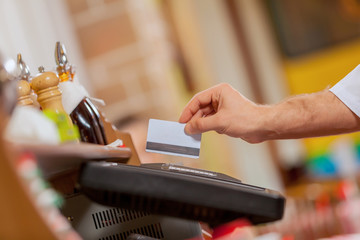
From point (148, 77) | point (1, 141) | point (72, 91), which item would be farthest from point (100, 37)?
point (1, 141)

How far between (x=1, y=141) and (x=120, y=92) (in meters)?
3.34

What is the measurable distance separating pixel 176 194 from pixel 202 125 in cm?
38

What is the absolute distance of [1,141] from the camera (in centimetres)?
74

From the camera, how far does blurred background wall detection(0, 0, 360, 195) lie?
12.8 ft

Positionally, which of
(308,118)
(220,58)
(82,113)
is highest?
(82,113)

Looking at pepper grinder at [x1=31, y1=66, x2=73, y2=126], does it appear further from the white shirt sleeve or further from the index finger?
the white shirt sleeve

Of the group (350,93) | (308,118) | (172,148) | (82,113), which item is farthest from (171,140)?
(350,93)

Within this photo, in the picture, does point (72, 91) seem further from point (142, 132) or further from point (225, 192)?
point (142, 132)

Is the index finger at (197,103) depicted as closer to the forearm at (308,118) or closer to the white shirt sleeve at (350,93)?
the forearm at (308,118)

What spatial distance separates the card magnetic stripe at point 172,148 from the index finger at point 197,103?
0.60 feet

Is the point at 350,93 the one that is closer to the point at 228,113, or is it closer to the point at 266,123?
the point at 266,123

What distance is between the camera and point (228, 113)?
1.60 m

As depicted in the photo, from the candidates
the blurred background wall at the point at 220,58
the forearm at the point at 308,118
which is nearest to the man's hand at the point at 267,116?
the forearm at the point at 308,118

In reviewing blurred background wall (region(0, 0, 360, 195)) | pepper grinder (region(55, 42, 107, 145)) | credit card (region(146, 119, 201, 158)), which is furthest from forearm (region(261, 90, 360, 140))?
blurred background wall (region(0, 0, 360, 195))
